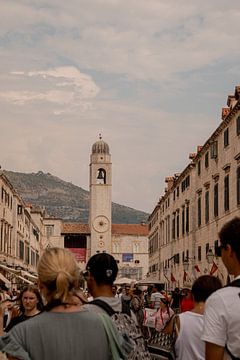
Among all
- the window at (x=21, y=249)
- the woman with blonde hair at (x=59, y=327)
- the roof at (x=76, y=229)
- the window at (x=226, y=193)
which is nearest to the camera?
the woman with blonde hair at (x=59, y=327)

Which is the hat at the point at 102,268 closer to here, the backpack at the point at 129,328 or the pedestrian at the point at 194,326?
the backpack at the point at 129,328

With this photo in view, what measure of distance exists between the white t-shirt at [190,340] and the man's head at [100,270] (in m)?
1.40

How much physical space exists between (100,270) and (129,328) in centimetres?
47

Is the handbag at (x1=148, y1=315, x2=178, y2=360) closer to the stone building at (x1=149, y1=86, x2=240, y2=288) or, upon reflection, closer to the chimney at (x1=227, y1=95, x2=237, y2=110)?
the stone building at (x1=149, y1=86, x2=240, y2=288)

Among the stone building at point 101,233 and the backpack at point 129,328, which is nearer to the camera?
the backpack at point 129,328

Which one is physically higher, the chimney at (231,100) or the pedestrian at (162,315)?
the chimney at (231,100)

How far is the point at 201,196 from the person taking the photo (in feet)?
157

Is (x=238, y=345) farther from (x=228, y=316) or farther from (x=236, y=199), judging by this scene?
(x=236, y=199)

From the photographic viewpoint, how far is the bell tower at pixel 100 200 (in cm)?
11962

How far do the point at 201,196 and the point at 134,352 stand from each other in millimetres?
42554

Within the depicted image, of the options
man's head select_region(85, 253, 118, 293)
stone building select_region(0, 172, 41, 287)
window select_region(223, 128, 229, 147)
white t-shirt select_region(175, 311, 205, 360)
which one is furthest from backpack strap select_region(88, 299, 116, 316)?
stone building select_region(0, 172, 41, 287)

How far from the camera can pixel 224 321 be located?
4684mm

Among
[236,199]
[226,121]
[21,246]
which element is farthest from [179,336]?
[21,246]

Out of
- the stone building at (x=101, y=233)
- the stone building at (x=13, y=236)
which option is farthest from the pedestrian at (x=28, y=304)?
the stone building at (x=101, y=233)
